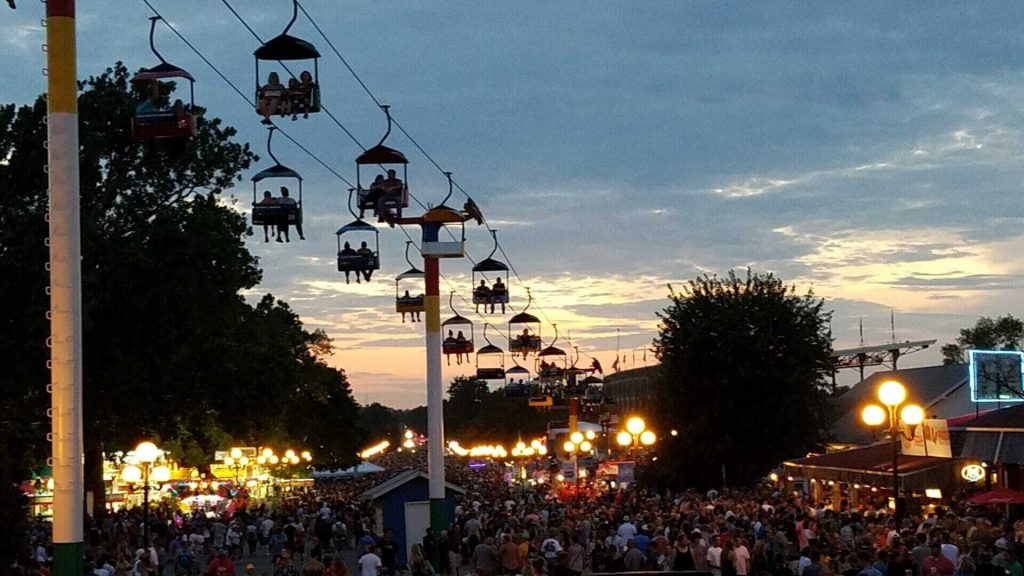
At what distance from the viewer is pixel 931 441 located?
35.1 m

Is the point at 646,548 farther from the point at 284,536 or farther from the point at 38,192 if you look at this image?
the point at 38,192

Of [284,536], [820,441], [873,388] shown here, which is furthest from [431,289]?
[873,388]

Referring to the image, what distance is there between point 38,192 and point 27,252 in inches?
136

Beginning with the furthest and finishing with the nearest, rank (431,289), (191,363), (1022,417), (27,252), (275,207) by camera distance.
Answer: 1. (191,363)
2. (27,252)
3. (431,289)
4. (1022,417)
5. (275,207)

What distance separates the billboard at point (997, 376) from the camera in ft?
158

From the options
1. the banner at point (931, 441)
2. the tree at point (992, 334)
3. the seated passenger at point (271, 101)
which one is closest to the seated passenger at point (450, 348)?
the banner at point (931, 441)

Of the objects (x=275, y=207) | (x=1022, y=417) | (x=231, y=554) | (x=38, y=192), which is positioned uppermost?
(x=38, y=192)

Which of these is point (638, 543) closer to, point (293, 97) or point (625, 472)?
point (293, 97)

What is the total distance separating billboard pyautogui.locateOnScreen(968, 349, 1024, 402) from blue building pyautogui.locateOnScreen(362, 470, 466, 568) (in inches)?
719

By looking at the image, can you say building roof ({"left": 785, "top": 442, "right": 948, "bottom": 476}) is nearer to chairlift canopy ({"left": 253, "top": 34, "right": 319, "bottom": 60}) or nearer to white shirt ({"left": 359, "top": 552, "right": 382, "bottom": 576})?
white shirt ({"left": 359, "top": 552, "right": 382, "bottom": 576})

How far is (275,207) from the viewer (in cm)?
2434

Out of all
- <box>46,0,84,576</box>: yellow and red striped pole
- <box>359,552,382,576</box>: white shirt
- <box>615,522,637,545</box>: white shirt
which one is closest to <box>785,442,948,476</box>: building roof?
<box>615,522,637,545</box>: white shirt

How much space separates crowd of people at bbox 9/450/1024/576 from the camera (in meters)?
21.8

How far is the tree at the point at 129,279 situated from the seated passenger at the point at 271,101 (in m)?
23.0
